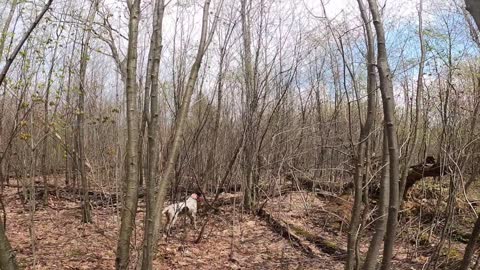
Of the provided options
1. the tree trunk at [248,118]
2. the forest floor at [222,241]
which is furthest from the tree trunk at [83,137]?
the tree trunk at [248,118]

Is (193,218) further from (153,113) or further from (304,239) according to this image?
(153,113)

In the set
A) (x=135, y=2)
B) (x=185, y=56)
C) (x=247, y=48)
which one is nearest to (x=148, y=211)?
(x=135, y=2)

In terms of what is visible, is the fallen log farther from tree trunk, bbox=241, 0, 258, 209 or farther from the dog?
the dog

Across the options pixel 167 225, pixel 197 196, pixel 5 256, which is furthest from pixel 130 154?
pixel 197 196

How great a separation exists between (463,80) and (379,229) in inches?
188

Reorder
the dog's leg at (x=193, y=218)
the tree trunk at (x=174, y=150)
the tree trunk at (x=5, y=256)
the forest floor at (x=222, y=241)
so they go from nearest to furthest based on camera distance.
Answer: the tree trunk at (x=5, y=256), the tree trunk at (x=174, y=150), the forest floor at (x=222, y=241), the dog's leg at (x=193, y=218)

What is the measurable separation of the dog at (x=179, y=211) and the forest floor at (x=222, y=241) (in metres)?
0.23

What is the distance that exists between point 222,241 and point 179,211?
950 millimetres

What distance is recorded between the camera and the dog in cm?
681

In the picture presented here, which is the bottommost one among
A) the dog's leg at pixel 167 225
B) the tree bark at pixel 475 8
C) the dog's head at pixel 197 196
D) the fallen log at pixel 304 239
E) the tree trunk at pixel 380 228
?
the fallen log at pixel 304 239

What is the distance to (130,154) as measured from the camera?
2938 millimetres

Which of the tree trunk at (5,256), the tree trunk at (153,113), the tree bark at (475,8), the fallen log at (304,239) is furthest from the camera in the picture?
the fallen log at (304,239)

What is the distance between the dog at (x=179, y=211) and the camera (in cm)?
681

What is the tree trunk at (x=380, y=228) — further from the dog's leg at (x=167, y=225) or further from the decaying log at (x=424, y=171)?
the dog's leg at (x=167, y=225)
